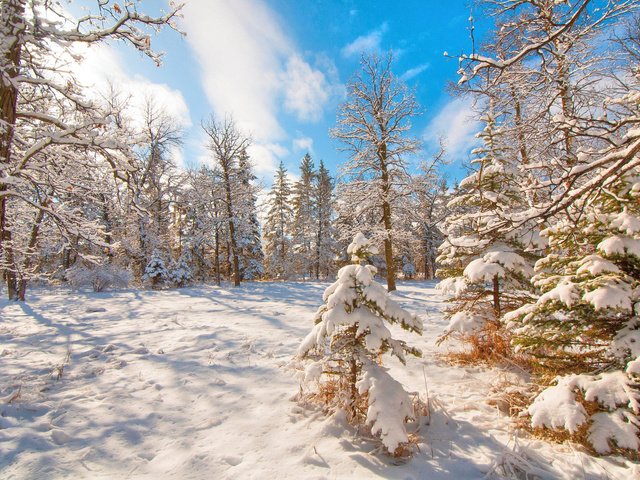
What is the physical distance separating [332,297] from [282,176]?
114 feet

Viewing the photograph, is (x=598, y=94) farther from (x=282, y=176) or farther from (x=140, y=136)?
(x=282, y=176)

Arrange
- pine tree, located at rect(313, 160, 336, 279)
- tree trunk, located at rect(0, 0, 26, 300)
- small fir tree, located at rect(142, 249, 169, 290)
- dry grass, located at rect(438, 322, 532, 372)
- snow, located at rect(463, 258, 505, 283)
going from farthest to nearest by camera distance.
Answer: pine tree, located at rect(313, 160, 336, 279), small fir tree, located at rect(142, 249, 169, 290), snow, located at rect(463, 258, 505, 283), dry grass, located at rect(438, 322, 532, 372), tree trunk, located at rect(0, 0, 26, 300)

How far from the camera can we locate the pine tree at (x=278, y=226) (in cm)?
3529

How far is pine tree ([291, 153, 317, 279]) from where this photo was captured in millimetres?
32531

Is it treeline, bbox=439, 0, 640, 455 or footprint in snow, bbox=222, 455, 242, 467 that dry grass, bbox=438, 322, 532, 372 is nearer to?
treeline, bbox=439, 0, 640, 455

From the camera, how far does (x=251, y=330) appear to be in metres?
7.17

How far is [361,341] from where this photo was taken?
3402 mm

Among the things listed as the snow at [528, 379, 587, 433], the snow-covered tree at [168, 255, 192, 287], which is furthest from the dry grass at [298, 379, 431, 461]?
the snow-covered tree at [168, 255, 192, 287]

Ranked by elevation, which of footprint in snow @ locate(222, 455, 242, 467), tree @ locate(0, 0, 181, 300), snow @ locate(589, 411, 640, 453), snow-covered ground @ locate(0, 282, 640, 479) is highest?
tree @ locate(0, 0, 181, 300)

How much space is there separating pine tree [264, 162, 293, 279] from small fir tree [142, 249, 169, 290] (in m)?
16.0

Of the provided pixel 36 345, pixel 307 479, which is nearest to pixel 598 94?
pixel 307 479

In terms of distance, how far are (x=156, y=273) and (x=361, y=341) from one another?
1934cm

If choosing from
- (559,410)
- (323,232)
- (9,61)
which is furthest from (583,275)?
(323,232)

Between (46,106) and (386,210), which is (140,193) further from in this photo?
(386,210)
